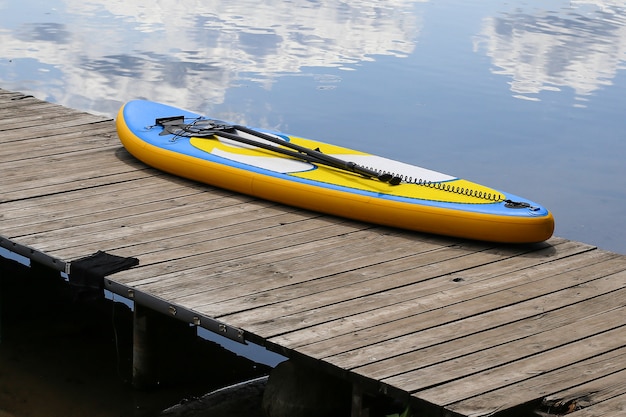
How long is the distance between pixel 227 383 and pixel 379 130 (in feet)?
17.2

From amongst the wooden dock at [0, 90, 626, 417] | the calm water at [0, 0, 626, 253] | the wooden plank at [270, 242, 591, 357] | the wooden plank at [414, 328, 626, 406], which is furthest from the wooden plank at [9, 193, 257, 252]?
the calm water at [0, 0, 626, 253]

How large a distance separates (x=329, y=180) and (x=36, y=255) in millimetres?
1733

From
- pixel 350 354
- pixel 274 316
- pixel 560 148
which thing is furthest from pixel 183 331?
pixel 560 148

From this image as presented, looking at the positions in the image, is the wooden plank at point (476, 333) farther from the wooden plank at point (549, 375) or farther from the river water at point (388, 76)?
the river water at point (388, 76)

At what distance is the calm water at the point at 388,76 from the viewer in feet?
33.2

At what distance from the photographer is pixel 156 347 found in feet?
18.6

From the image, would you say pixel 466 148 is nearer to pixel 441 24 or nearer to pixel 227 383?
pixel 227 383

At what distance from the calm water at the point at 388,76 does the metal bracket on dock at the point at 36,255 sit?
448 centimetres

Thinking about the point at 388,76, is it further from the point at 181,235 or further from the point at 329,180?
the point at 181,235

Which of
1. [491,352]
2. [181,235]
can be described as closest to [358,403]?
[491,352]

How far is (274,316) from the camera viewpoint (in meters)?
4.84

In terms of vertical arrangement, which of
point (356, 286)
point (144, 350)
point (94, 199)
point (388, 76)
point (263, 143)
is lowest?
point (388, 76)

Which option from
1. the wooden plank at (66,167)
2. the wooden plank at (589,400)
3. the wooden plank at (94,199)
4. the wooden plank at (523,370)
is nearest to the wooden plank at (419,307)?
the wooden plank at (523,370)

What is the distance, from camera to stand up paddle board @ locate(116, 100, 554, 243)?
19.0 feet
